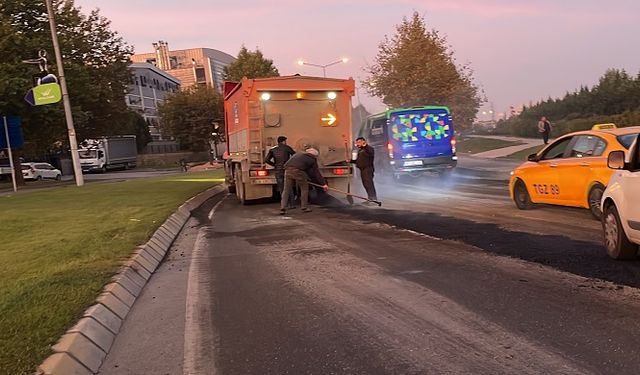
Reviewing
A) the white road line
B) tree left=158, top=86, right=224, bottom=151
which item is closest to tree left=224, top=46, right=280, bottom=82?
tree left=158, top=86, right=224, bottom=151

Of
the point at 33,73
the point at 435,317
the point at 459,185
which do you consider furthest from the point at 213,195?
the point at 435,317

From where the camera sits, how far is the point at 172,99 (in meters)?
62.8

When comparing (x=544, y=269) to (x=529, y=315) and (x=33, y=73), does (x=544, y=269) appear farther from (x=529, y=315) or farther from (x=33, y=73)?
(x=33, y=73)

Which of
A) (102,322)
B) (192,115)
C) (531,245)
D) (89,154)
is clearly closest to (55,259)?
(102,322)

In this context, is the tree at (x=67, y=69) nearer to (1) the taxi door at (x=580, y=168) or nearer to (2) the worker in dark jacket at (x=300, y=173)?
(2) the worker in dark jacket at (x=300, y=173)

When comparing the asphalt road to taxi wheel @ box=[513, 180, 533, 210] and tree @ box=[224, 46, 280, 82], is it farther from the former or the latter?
tree @ box=[224, 46, 280, 82]

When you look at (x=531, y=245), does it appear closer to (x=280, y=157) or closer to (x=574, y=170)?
(x=574, y=170)

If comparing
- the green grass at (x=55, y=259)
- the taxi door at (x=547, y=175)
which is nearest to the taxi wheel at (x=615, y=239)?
the taxi door at (x=547, y=175)

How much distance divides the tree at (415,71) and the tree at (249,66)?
19202 mm

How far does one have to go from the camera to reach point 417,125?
20.5 m

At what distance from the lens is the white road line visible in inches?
172

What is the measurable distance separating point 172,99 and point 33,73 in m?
35.1

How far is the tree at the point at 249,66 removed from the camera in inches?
2259

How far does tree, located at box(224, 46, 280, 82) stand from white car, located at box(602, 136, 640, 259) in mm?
51497
